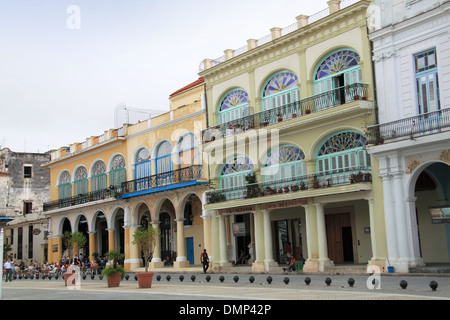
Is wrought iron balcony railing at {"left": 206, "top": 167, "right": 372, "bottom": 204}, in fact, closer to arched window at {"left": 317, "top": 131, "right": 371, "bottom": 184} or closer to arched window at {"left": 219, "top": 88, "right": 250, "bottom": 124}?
arched window at {"left": 317, "top": 131, "right": 371, "bottom": 184}

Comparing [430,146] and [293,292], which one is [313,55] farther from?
[293,292]

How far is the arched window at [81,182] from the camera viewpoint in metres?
42.1

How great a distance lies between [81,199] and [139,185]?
7.23 meters

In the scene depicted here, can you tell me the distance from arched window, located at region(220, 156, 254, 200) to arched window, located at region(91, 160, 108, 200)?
1136 centimetres

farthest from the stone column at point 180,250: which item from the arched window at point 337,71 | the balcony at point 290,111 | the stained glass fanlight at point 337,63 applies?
the stained glass fanlight at point 337,63

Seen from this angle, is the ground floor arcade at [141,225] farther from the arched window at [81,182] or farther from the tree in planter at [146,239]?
the tree in planter at [146,239]

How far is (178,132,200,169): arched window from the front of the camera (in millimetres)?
32719

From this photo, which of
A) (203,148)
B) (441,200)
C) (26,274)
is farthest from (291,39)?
(26,274)

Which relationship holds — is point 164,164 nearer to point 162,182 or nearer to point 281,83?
point 162,182

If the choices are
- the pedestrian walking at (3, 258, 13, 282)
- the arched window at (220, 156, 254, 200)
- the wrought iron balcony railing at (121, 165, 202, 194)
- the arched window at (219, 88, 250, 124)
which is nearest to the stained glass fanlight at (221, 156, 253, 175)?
the arched window at (220, 156, 254, 200)

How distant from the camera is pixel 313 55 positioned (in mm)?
26250

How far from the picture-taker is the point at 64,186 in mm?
44688

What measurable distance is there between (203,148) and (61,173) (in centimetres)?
1808

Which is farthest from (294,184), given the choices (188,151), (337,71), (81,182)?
(81,182)
